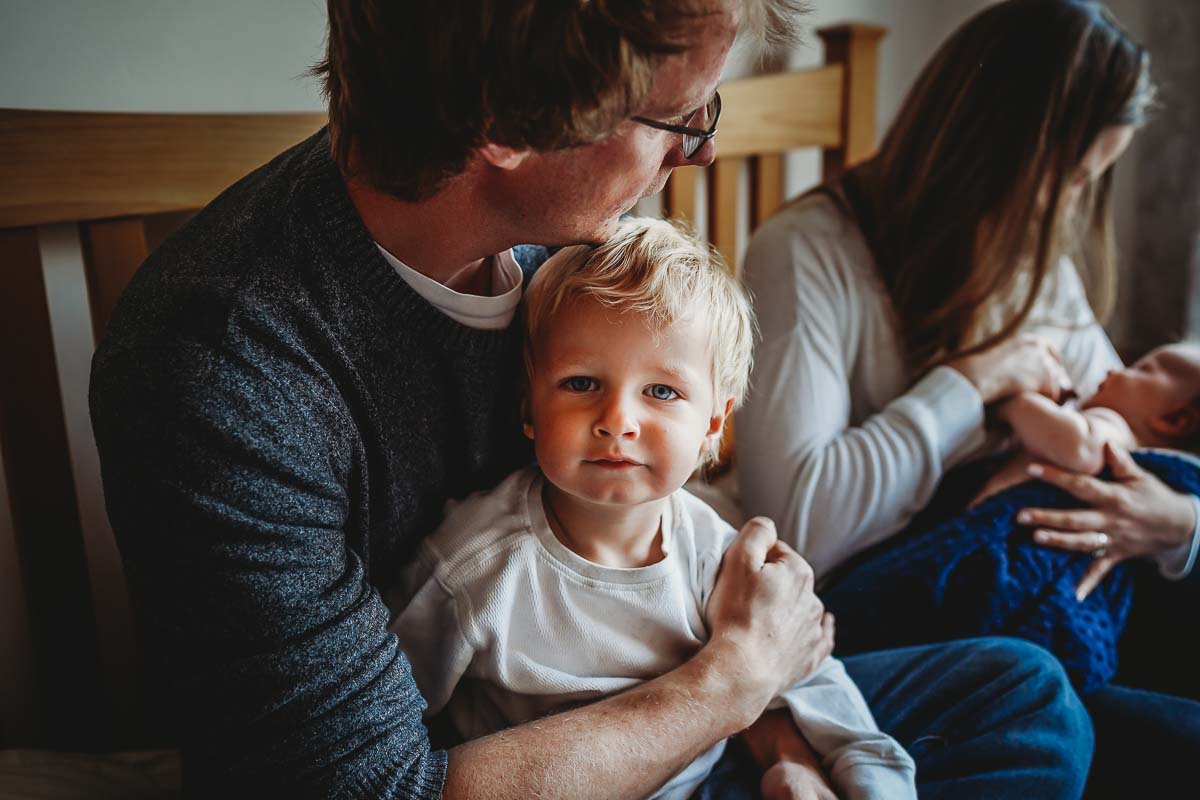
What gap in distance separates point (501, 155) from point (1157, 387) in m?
1.30

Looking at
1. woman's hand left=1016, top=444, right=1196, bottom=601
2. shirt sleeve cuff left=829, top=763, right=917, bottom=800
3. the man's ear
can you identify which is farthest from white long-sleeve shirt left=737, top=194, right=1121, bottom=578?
the man's ear

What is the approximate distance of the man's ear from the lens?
89cm

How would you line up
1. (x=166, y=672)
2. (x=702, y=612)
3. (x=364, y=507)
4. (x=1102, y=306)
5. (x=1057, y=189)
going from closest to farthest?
(x=166, y=672)
(x=364, y=507)
(x=702, y=612)
(x=1057, y=189)
(x=1102, y=306)

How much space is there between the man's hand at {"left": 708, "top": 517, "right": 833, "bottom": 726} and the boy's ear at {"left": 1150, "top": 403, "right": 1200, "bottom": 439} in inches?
35.4

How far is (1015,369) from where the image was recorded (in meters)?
1.58

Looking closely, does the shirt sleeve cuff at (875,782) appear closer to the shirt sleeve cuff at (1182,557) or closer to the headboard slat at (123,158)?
the shirt sleeve cuff at (1182,557)

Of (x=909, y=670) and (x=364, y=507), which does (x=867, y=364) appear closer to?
(x=909, y=670)

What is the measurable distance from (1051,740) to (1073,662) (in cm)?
25

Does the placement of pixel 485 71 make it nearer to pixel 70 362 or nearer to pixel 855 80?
pixel 70 362

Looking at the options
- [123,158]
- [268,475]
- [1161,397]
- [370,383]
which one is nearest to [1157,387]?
[1161,397]

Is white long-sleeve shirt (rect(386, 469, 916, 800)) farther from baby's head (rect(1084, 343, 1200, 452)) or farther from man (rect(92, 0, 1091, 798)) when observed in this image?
baby's head (rect(1084, 343, 1200, 452))

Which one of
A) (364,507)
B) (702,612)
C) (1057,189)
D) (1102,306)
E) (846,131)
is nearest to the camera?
(364,507)

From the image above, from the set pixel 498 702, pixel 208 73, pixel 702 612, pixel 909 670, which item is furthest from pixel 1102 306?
pixel 208 73

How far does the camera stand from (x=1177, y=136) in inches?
102
